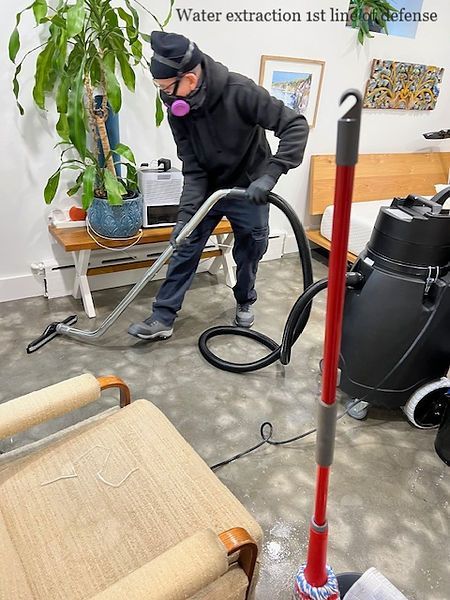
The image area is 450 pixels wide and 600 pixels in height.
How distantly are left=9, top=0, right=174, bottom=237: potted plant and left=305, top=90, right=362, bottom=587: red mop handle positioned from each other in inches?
75.8

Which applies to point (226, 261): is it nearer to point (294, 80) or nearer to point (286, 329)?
point (286, 329)

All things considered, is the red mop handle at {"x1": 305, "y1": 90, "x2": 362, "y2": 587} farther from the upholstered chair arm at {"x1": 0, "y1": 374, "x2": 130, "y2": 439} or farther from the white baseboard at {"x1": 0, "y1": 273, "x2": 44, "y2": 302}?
the white baseboard at {"x1": 0, "y1": 273, "x2": 44, "y2": 302}

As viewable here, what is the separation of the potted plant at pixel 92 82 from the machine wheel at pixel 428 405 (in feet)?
5.74

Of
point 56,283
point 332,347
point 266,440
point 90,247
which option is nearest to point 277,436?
point 266,440

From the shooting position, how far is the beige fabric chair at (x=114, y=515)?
920 millimetres

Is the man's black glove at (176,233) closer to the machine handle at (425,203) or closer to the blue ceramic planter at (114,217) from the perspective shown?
the blue ceramic planter at (114,217)

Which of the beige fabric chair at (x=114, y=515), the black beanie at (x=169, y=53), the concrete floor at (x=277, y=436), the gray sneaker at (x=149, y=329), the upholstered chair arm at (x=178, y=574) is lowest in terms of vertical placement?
the concrete floor at (x=277, y=436)

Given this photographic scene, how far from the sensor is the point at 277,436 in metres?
2.05

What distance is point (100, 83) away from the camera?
2469 mm

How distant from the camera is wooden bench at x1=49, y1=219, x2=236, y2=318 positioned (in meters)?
2.64

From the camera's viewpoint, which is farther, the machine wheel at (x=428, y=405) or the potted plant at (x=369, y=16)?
the potted plant at (x=369, y=16)

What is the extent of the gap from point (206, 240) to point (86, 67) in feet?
3.46

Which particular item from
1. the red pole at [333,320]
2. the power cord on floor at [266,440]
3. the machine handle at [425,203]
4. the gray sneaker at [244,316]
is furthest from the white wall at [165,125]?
the red pole at [333,320]

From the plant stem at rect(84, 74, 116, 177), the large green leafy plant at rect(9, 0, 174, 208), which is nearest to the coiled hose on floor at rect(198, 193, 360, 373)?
the large green leafy plant at rect(9, 0, 174, 208)
